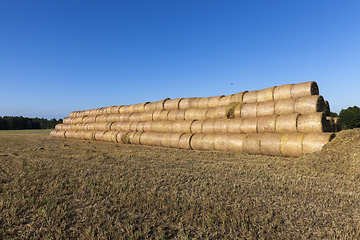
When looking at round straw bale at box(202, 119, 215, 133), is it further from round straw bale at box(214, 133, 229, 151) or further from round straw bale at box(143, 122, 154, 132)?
round straw bale at box(143, 122, 154, 132)

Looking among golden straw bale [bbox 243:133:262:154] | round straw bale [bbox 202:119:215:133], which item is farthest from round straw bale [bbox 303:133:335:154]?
round straw bale [bbox 202:119:215:133]

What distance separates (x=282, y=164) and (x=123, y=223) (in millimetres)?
5964

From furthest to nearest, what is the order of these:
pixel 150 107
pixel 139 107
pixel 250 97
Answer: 1. pixel 139 107
2. pixel 150 107
3. pixel 250 97

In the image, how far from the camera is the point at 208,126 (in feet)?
38.1

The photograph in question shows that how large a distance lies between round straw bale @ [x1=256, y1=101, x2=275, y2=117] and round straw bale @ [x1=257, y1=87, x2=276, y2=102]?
0.41m

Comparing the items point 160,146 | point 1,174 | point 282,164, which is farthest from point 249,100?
point 1,174

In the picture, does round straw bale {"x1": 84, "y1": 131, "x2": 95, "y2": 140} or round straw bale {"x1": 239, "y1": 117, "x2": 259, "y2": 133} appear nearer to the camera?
round straw bale {"x1": 239, "y1": 117, "x2": 259, "y2": 133}

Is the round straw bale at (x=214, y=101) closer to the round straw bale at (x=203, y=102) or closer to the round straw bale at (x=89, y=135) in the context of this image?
the round straw bale at (x=203, y=102)

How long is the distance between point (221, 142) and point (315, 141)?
409 cm

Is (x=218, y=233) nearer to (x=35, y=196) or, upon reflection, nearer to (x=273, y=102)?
(x=35, y=196)

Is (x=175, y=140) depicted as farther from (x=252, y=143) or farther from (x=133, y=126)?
(x=133, y=126)

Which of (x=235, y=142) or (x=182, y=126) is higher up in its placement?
(x=182, y=126)

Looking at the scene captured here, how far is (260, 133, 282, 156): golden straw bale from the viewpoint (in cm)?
864

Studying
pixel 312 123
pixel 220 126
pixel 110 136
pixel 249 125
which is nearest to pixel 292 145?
pixel 312 123
